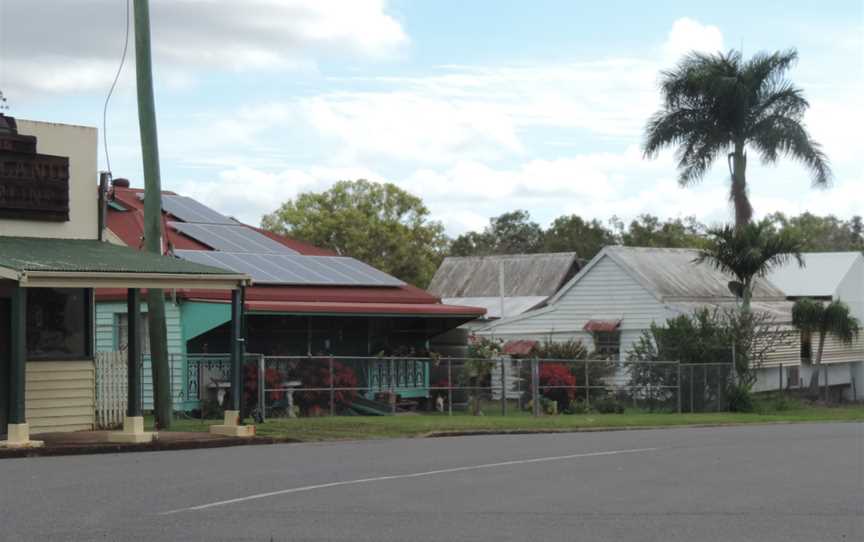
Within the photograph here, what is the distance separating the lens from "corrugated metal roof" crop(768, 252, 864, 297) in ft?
172

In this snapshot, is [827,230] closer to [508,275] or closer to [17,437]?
[508,275]

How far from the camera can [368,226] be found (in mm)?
70312

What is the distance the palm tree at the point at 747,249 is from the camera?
39.5 meters

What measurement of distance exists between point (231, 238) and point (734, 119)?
73.5ft

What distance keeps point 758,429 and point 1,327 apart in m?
15.2

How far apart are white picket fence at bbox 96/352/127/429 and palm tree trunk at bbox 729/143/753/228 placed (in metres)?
30.4

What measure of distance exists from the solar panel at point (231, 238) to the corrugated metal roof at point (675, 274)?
14.4m

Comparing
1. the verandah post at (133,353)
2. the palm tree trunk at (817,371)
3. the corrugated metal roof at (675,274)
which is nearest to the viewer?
the verandah post at (133,353)

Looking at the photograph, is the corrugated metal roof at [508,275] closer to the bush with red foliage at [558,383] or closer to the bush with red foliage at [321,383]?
the bush with red foliage at [558,383]

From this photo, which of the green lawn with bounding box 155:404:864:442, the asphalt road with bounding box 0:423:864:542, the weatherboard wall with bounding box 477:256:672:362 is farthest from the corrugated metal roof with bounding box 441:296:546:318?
the asphalt road with bounding box 0:423:864:542

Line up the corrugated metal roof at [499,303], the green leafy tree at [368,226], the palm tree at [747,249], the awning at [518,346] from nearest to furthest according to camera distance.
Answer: the palm tree at [747,249] < the awning at [518,346] < the corrugated metal roof at [499,303] < the green leafy tree at [368,226]

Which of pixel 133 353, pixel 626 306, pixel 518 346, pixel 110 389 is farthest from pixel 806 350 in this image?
pixel 133 353

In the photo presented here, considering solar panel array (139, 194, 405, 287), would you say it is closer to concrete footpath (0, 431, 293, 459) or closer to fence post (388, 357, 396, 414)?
fence post (388, 357, 396, 414)

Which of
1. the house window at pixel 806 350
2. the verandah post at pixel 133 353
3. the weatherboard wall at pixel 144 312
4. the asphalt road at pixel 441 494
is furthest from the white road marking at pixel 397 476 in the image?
the house window at pixel 806 350
